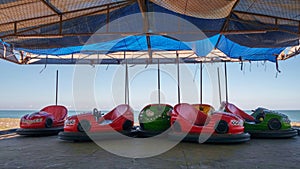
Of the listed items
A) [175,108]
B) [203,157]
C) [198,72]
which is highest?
[198,72]

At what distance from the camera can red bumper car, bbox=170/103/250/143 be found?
12.7ft

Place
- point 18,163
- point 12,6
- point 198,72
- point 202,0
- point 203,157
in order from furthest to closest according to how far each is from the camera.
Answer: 1. point 198,72
2. point 12,6
3. point 202,0
4. point 203,157
5. point 18,163

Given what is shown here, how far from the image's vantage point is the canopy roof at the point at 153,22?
3643 mm

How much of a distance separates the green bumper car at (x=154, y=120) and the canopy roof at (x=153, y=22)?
126 cm

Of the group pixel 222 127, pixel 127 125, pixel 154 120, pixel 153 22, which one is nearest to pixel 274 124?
pixel 222 127

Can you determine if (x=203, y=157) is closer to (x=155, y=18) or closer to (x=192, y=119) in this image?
(x=192, y=119)

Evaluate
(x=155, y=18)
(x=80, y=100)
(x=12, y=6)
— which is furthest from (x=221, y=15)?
(x=12, y=6)

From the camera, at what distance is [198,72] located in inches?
263

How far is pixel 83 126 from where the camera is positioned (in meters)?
4.27

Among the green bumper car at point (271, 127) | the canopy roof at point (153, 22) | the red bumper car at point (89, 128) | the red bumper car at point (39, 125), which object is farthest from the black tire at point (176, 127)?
the red bumper car at point (39, 125)

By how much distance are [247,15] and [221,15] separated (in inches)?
19.7

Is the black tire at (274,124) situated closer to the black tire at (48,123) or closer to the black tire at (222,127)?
the black tire at (222,127)

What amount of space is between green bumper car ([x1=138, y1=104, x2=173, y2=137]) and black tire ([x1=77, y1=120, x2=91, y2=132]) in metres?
0.94

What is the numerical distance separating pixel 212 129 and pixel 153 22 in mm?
1897
